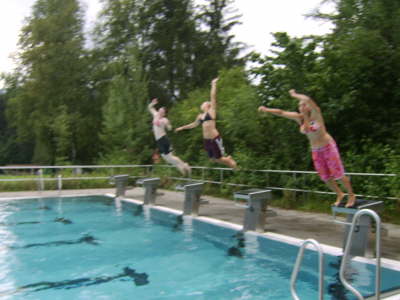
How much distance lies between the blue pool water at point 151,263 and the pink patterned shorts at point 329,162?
1244 mm

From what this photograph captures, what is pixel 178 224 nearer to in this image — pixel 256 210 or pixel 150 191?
pixel 256 210

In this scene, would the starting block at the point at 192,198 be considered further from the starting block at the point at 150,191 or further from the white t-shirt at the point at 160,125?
the starting block at the point at 150,191

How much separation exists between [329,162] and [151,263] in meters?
3.16

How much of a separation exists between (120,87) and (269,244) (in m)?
15.7

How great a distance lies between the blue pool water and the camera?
4.80 m

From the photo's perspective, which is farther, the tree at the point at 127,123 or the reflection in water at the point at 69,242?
the tree at the point at 127,123

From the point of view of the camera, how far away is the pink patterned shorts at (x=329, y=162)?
585 cm

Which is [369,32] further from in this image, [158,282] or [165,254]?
[158,282]

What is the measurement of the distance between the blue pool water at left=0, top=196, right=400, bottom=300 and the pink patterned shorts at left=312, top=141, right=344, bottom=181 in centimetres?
124

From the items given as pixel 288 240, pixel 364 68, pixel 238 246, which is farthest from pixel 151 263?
pixel 364 68

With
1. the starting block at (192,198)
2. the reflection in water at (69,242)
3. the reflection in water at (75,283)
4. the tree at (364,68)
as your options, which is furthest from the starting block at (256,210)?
the tree at (364,68)

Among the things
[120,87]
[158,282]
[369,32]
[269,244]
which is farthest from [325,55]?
[120,87]

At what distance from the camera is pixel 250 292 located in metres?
4.73

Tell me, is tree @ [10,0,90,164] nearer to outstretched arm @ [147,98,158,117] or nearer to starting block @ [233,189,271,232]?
outstretched arm @ [147,98,158,117]
